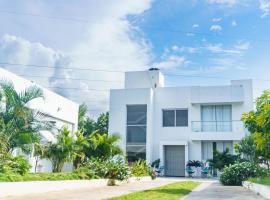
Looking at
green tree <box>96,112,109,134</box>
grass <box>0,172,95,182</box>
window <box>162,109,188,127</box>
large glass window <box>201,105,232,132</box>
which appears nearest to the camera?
grass <box>0,172,95,182</box>

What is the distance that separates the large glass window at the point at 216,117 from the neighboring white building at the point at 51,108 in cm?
1109

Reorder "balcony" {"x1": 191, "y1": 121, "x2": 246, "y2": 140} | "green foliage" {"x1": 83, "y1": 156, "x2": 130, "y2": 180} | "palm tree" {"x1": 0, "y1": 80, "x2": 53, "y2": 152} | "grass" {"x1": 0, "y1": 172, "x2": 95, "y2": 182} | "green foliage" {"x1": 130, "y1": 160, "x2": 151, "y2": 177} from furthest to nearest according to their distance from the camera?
"balcony" {"x1": 191, "y1": 121, "x2": 246, "y2": 140}
"green foliage" {"x1": 130, "y1": 160, "x2": 151, "y2": 177}
"green foliage" {"x1": 83, "y1": 156, "x2": 130, "y2": 180}
"palm tree" {"x1": 0, "y1": 80, "x2": 53, "y2": 152}
"grass" {"x1": 0, "y1": 172, "x2": 95, "y2": 182}

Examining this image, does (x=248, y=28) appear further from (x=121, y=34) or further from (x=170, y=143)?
(x=170, y=143)

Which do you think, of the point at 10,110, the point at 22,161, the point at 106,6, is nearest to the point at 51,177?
the point at 22,161

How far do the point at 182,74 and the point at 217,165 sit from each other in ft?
22.2

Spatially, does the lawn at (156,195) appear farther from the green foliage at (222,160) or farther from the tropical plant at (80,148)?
the green foliage at (222,160)

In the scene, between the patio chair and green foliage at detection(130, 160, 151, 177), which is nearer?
green foliage at detection(130, 160, 151, 177)

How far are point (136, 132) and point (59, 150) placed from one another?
1383 centimetres

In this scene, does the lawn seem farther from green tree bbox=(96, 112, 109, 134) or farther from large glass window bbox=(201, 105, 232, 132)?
green tree bbox=(96, 112, 109, 134)

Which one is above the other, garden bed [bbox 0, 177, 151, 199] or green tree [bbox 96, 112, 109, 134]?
green tree [bbox 96, 112, 109, 134]

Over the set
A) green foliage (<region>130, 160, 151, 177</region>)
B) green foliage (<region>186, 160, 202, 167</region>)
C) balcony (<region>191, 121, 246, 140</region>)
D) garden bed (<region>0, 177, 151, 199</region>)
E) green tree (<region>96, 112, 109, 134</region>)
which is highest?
green tree (<region>96, 112, 109, 134</region>)

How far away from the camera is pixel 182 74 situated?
80.5 feet

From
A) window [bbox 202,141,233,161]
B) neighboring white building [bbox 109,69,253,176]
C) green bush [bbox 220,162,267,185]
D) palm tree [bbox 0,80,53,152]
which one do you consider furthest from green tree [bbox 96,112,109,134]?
palm tree [bbox 0,80,53,152]

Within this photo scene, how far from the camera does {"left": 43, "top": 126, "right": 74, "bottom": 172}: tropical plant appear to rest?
50.8 feet
